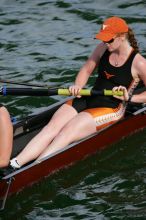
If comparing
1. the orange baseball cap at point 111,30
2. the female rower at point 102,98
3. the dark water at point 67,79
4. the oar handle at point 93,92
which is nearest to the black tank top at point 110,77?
the female rower at point 102,98

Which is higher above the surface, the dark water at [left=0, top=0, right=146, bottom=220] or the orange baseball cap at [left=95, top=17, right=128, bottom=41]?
the orange baseball cap at [left=95, top=17, right=128, bottom=41]

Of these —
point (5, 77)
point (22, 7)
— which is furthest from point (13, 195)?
point (22, 7)

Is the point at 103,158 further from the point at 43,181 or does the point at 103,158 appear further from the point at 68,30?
the point at 68,30

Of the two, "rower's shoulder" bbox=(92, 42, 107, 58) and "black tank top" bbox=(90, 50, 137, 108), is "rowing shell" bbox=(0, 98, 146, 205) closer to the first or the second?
"black tank top" bbox=(90, 50, 137, 108)

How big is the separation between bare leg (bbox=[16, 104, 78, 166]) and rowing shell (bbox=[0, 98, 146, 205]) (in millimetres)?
247

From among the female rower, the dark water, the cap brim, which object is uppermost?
the cap brim

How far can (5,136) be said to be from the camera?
31.2 feet

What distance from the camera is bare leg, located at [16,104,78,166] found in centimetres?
1054

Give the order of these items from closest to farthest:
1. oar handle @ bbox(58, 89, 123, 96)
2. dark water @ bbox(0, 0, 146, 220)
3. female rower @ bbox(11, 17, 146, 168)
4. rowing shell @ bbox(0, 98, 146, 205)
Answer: rowing shell @ bbox(0, 98, 146, 205)
dark water @ bbox(0, 0, 146, 220)
female rower @ bbox(11, 17, 146, 168)
oar handle @ bbox(58, 89, 123, 96)

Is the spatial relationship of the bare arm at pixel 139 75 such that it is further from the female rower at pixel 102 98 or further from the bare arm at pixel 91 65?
the bare arm at pixel 91 65

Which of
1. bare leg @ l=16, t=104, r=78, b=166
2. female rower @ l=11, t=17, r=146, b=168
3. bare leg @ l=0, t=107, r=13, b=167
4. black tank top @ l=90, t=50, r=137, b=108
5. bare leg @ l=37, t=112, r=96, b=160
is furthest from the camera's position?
black tank top @ l=90, t=50, r=137, b=108

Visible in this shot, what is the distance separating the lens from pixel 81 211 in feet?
33.3

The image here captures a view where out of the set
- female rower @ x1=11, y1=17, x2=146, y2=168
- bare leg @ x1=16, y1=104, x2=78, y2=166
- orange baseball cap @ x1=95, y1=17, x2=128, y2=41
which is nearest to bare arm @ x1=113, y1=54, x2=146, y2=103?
female rower @ x1=11, y1=17, x2=146, y2=168

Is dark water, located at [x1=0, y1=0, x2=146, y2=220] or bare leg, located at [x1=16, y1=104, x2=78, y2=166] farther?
bare leg, located at [x1=16, y1=104, x2=78, y2=166]
